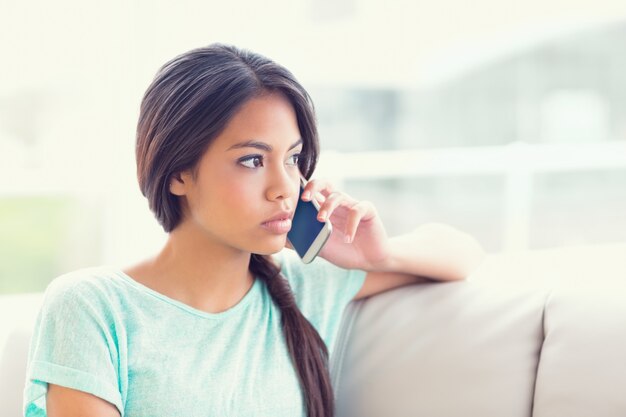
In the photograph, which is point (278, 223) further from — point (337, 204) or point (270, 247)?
point (337, 204)

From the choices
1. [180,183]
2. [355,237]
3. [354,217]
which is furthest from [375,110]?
[180,183]

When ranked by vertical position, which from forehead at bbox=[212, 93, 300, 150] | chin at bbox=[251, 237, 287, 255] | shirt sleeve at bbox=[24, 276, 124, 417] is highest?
forehead at bbox=[212, 93, 300, 150]

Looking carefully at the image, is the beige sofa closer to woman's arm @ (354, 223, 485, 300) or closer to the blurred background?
woman's arm @ (354, 223, 485, 300)

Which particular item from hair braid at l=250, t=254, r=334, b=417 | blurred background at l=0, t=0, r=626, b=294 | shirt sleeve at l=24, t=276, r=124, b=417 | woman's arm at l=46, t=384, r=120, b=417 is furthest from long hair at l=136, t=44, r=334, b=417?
blurred background at l=0, t=0, r=626, b=294

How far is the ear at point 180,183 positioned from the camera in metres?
1.42

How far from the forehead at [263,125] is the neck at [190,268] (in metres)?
0.21

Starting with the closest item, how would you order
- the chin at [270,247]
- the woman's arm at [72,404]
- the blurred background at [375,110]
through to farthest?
1. the woman's arm at [72,404]
2. the chin at [270,247]
3. the blurred background at [375,110]

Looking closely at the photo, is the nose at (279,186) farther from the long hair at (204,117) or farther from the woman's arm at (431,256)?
the woman's arm at (431,256)

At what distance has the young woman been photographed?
1.36 meters

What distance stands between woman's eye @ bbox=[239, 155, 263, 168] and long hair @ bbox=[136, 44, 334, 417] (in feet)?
0.21

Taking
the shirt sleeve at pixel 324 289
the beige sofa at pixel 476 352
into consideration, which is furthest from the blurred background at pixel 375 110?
the shirt sleeve at pixel 324 289

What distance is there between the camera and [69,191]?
12.9 feet

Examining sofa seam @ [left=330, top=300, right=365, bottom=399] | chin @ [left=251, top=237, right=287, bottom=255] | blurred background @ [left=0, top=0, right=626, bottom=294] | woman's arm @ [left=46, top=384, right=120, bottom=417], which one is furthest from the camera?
blurred background @ [left=0, top=0, right=626, bottom=294]

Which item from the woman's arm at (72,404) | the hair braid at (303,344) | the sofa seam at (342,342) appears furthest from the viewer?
the sofa seam at (342,342)
